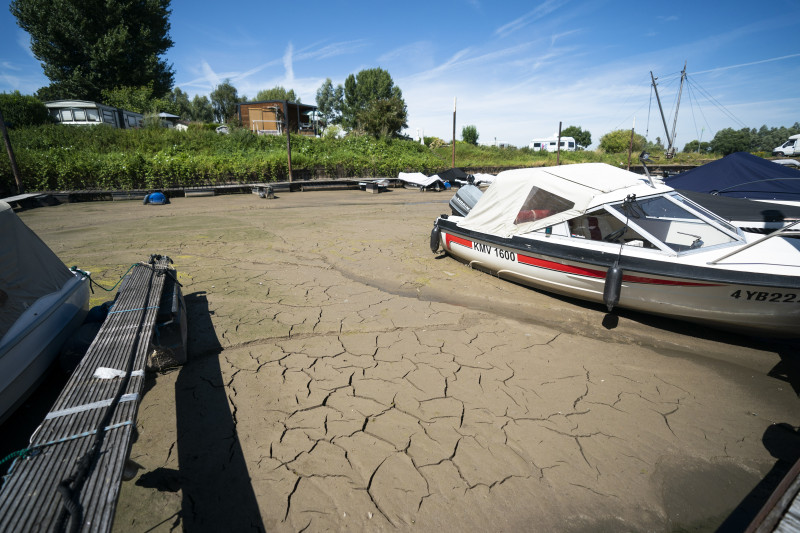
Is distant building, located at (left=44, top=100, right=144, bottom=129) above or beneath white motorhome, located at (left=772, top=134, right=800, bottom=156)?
above

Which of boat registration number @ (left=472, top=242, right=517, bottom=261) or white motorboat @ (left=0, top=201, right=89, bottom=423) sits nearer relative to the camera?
white motorboat @ (left=0, top=201, right=89, bottom=423)

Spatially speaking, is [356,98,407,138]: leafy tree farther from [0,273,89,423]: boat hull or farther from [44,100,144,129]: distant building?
[0,273,89,423]: boat hull

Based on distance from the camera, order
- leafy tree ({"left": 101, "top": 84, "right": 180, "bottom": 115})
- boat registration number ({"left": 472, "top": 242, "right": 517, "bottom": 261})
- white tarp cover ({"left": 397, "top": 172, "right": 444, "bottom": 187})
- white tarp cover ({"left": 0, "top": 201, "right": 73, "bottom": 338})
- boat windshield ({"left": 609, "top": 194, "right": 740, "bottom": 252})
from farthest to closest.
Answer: leafy tree ({"left": 101, "top": 84, "right": 180, "bottom": 115})
white tarp cover ({"left": 397, "top": 172, "right": 444, "bottom": 187})
boat registration number ({"left": 472, "top": 242, "right": 517, "bottom": 261})
boat windshield ({"left": 609, "top": 194, "right": 740, "bottom": 252})
white tarp cover ({"left": 0, "top": 201, "right": 73, "bottom": 338})

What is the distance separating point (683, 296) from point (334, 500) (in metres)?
4.38

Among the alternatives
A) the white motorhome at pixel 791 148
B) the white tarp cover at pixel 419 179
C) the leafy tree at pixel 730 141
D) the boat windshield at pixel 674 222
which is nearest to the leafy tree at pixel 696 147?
the leafy tree at pixel 730 141

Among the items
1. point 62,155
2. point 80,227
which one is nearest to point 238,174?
point 62,155

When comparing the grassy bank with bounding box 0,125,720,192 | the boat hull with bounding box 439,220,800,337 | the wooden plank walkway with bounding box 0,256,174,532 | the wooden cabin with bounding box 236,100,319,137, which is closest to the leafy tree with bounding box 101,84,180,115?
the wooden cabin with bounding box 236,100,319,137

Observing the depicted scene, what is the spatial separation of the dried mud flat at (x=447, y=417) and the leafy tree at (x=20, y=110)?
28763 mm

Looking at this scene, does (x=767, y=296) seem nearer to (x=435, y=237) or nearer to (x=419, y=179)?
(x=435, y=237)

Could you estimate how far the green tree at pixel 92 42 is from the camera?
29797 millimetres

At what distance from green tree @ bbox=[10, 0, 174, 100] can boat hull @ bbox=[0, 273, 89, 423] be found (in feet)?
128

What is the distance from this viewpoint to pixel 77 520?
64.5 inches

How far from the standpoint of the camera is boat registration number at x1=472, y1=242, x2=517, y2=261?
232 inches

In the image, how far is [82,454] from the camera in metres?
1.99
